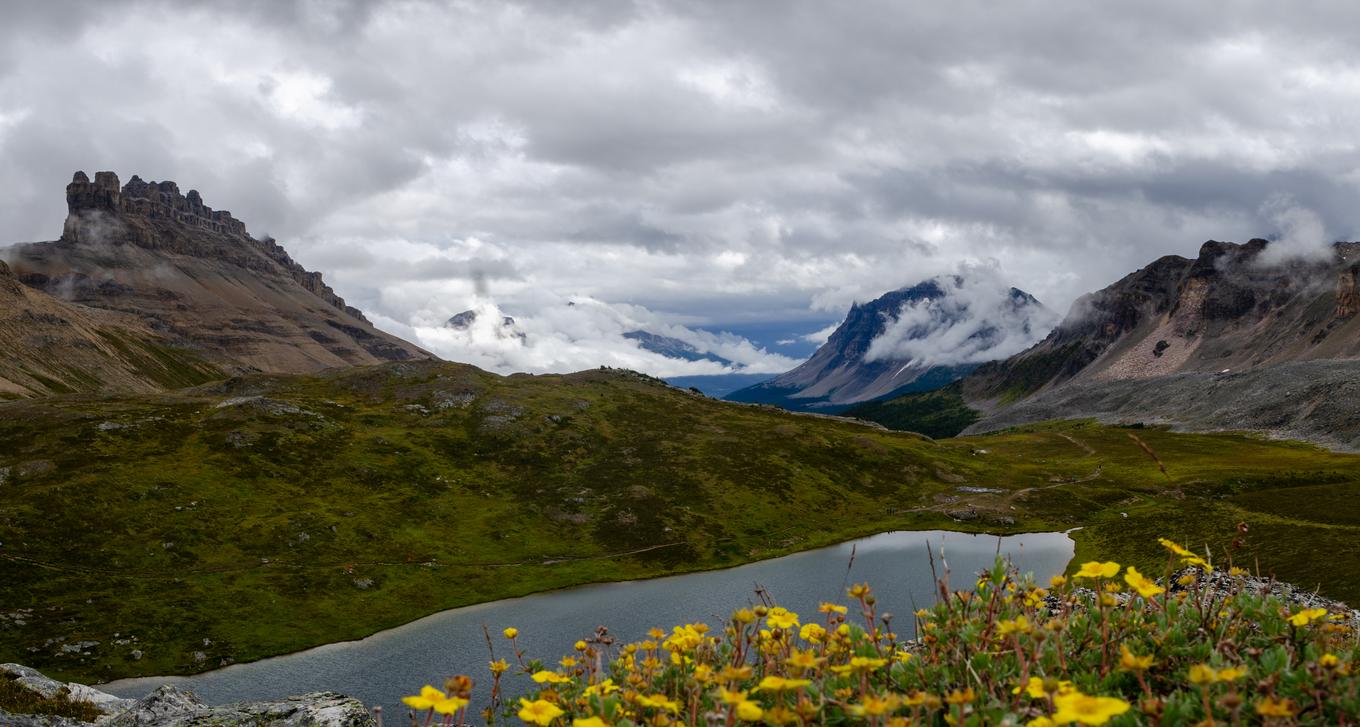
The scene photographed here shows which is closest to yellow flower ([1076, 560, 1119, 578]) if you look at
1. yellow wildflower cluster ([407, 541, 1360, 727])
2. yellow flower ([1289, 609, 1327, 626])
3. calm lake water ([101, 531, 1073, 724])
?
yellow wildflower cluster ([407, 541, 1360, 727])

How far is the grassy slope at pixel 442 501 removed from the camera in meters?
72.6

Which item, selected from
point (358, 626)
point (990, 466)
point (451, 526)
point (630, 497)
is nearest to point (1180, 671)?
point (358, 626)

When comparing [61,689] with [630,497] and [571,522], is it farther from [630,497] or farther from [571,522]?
[630,497]

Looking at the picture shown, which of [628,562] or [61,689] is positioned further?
[628,562]

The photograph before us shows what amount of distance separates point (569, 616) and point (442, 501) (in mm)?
42398

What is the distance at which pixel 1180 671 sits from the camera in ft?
19.1

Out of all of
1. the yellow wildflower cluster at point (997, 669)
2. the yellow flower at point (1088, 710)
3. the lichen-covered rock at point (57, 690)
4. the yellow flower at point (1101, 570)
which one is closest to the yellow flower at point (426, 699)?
the yellow wildflower cluster at point (997, 669)

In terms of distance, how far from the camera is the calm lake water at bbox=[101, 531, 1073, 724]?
192 ft

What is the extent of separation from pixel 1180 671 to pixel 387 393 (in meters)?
164

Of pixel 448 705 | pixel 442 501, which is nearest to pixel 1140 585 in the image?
pixel 448 705

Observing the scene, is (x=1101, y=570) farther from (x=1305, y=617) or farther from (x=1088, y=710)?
(x=1088, y=710)

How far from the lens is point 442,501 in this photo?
110m

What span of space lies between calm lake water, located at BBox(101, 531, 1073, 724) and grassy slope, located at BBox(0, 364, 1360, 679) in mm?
4149

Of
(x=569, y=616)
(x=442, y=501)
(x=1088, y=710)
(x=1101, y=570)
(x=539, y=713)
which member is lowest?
(x=569, y=616)
